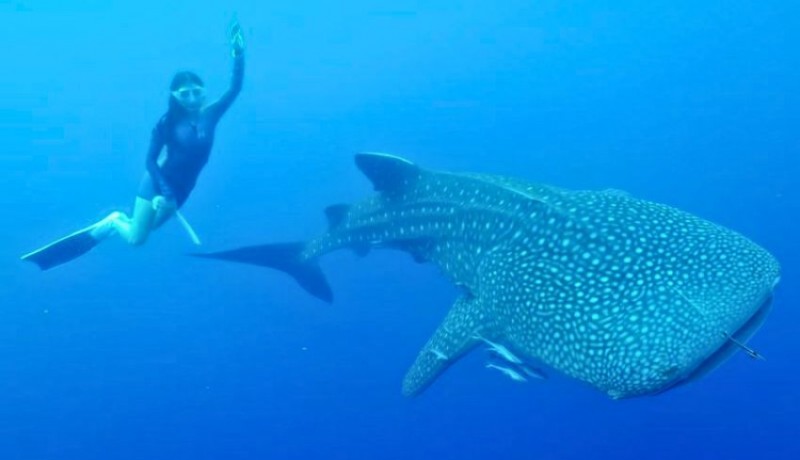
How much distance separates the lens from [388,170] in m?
7.11

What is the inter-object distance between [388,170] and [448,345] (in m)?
1.98

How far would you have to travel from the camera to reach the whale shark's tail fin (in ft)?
27.4

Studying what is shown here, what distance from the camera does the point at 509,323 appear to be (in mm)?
5473

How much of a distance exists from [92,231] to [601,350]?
23.4 ft

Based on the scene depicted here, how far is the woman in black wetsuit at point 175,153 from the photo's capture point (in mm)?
7848

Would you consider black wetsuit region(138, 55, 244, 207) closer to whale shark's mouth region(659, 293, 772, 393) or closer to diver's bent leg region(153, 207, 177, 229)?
diver's bent leg region(153, 207, 177, 229)

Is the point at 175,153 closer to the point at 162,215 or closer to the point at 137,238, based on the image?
the point at 162,215

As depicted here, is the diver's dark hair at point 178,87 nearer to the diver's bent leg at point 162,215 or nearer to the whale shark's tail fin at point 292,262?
the diver's bent leg at point 162,215

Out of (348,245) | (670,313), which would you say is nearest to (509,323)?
(670,313)

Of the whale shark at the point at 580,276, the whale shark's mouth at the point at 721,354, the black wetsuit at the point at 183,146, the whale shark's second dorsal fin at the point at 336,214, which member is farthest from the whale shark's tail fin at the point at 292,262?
the whale shark's mouth at the point at 721,354

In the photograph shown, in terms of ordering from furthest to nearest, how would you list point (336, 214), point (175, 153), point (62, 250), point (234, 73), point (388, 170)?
point (62, 250) → point (234, 73) → point (175, 153) → point (336, 214) → point (388, 170)

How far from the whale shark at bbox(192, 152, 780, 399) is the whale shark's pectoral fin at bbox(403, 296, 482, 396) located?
13mm

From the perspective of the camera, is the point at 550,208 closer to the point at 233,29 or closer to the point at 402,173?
the point at 402,173

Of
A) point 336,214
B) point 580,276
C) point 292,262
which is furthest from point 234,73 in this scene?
point 580,276
